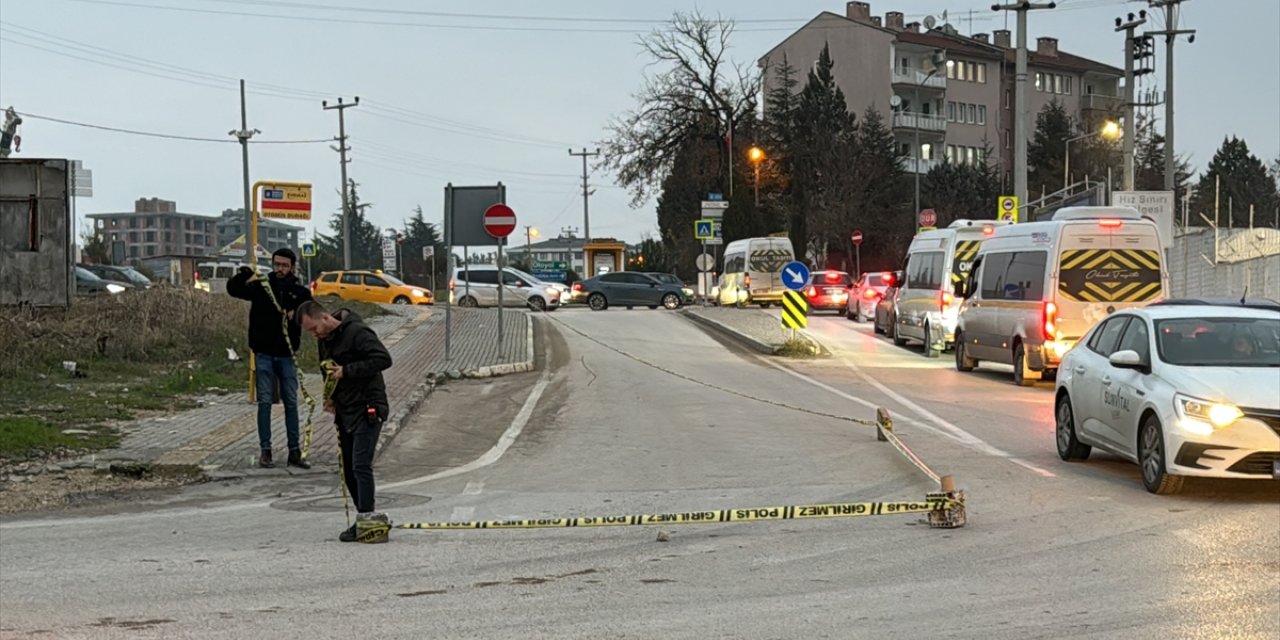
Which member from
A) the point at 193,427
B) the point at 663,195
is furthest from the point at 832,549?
the point at 663,195

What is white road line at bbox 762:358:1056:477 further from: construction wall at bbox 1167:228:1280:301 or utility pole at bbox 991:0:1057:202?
construction wall at bbox 1167:228:1280:301

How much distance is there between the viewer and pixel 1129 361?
9.69 meters

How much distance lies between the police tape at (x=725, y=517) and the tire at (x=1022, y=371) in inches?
447

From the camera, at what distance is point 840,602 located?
20.2 ft

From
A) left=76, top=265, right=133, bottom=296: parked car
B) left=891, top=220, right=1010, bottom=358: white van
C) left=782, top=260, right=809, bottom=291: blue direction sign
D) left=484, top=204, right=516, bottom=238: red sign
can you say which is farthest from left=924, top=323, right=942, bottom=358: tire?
left=76, top=265, right=133, bottom=296: parked car

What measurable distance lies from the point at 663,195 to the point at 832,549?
72.7m

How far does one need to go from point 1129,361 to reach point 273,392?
7275mm

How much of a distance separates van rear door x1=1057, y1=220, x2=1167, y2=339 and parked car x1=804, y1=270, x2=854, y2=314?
23.8 metres

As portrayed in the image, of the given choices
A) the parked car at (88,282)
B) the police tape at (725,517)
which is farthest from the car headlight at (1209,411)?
the parked car at (88,282)

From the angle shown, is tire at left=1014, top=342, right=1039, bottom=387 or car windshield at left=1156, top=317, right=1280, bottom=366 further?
tire at left=1014, top=342, right=1039, bottom=387

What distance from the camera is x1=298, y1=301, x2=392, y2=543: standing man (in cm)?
782

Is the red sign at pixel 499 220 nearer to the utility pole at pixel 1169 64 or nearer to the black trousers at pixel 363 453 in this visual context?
the black trousers at pixel 363 453

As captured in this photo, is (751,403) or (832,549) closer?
(832,549)

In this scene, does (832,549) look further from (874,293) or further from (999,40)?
(999,40)
